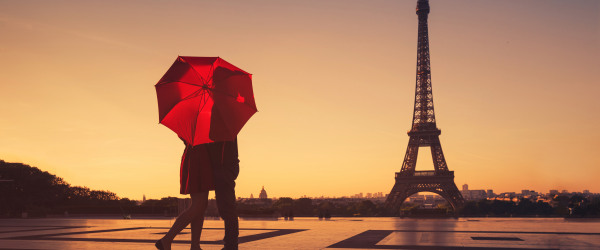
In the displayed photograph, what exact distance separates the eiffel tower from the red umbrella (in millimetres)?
53440

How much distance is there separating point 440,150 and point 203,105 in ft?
192

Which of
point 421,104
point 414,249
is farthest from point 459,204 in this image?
point 414,249

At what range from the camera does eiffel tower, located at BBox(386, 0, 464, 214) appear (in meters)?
59.4

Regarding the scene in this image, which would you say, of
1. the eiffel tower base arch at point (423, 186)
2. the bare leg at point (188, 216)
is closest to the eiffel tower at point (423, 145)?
the eiffel tower base arch at point (423, 186)

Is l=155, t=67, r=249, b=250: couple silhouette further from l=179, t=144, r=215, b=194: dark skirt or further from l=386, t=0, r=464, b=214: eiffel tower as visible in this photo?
l=386, t=0, r=464, b=214: eiffel tower

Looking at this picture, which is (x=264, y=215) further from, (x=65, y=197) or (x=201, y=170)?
(x=65, y=197)

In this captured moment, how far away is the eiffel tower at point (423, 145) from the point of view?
2340 inches

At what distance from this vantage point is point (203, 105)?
→ 20.2ft

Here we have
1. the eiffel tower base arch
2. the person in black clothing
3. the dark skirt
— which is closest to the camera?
the person in black clothing

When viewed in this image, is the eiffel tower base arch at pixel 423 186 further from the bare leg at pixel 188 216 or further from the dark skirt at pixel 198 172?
the dark skirt at pixel 198 172

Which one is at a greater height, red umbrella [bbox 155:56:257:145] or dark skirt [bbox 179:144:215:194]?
red umbrella [bbox 155:56:257:145]

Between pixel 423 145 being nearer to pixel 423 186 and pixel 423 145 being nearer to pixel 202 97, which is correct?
pixel 423 186

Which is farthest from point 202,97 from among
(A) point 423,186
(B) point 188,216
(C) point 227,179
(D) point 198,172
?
(A) point 423,186

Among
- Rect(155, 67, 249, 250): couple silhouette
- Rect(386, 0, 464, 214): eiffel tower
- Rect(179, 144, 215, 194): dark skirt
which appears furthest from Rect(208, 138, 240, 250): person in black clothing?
Rect(386, 0, 464, 214): eiffel tower
